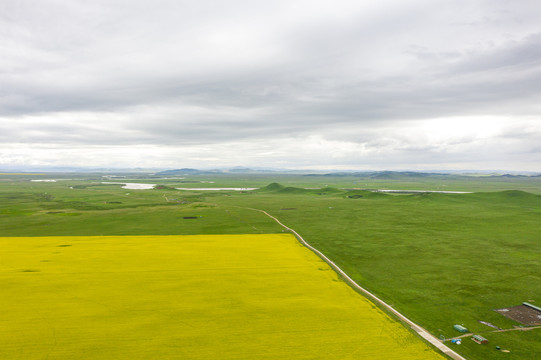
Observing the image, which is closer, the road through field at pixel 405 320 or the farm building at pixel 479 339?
the road through field at pixel 405 320

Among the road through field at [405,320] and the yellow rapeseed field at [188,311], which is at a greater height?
the yellow rapeseed field at [188,311]

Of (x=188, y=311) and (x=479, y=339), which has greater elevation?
(x=188, y=311)

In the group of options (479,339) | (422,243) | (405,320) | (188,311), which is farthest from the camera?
(422,243)

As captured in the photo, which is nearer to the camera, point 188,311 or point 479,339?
point 479,339

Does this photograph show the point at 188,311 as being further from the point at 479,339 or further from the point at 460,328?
A: the point at 479,339

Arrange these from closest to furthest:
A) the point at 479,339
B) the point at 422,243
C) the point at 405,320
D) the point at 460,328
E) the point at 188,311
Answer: the point at 479,339, the point at 460,328, the point at 405,320, the point at 188,311, the point at 422,243

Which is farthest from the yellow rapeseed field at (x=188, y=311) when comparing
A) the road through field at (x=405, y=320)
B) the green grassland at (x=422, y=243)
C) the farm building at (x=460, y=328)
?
the green grassland at (x=422, y=243)

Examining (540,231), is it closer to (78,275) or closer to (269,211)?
(269,211)

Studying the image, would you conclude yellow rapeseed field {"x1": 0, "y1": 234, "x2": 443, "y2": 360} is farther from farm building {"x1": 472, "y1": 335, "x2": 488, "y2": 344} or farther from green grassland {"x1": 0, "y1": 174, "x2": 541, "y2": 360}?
green grassland {"x1": 0, "y1": 174, "x2": 541, "y2": 360}

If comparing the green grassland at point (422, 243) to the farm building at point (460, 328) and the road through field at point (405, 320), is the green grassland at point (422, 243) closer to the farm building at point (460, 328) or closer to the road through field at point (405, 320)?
the farm building at point (460, 328)

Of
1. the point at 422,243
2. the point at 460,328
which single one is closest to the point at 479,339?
the point at 460,328
